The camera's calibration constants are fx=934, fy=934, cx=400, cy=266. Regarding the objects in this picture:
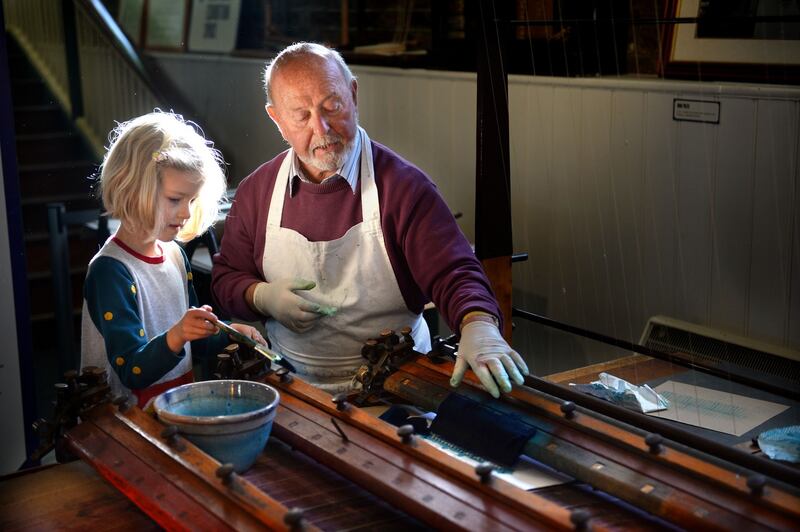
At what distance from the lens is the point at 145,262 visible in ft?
7.98

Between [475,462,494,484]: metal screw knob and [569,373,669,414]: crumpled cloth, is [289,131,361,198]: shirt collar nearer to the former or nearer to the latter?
[569,373,669,414]: crumpled cloth

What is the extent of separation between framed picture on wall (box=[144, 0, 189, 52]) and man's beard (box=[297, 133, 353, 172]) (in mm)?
4502

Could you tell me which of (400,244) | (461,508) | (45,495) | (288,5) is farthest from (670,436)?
(288,5)

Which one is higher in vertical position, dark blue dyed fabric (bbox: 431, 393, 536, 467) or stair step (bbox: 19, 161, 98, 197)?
stair step (bbox: 19, 161, 98, 197)

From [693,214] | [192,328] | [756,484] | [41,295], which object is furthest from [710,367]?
[41,295]

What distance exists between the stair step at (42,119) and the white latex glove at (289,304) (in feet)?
13.5

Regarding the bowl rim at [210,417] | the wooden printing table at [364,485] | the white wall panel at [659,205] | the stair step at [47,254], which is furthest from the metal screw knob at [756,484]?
the stair step at [47,254]

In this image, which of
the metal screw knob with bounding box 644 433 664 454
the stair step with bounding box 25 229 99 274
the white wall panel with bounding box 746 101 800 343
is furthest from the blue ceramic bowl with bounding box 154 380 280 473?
the stair step with bounding box 25 229 99 274

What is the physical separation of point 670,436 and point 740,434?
0.77 metres

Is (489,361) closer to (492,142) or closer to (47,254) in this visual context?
(492,142)

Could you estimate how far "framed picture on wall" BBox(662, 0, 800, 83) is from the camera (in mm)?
3393

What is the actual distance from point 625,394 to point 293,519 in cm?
137

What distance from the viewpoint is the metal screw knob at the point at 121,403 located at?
209 cm

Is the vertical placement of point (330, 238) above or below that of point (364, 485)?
above
